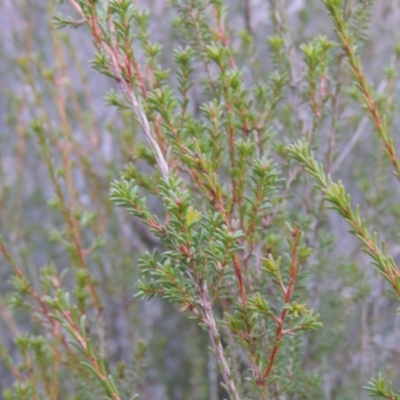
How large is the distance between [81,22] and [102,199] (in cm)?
128

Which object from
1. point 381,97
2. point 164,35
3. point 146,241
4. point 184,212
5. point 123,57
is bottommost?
point 146,241

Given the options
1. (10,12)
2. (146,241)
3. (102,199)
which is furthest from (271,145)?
(10,12)

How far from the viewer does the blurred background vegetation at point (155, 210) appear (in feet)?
5.04

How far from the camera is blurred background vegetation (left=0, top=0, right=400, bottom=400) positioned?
1.54m

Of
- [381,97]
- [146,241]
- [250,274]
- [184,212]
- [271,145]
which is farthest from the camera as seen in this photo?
[146,241]

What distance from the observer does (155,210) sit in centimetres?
274

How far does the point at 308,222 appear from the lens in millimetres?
1233

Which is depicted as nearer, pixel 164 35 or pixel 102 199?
pixel 102 199

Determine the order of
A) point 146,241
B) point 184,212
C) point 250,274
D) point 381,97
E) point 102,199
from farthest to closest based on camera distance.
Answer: point 146,241
point 102,199
point 381,97
point 250,274
point 184,212

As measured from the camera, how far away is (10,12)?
9.28 feet

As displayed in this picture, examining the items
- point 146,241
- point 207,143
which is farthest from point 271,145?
point 146,241

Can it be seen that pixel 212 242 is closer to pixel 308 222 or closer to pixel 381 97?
pixel 308 222

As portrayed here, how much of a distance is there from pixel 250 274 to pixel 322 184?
0.33 m

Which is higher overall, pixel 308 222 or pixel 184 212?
pixel 184 212
